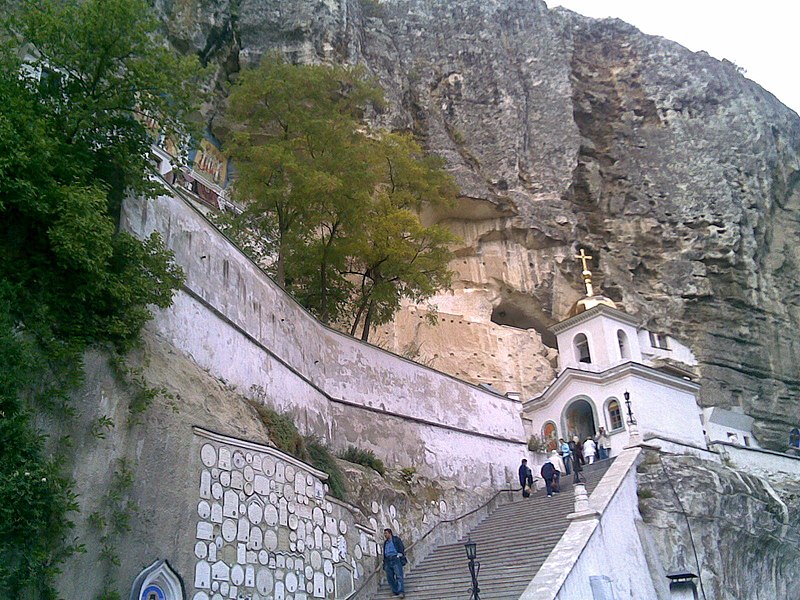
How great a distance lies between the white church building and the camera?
22.3 m

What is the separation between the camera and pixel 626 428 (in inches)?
853

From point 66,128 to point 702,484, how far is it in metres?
16.1

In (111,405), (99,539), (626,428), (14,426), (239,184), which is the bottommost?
(99,539)

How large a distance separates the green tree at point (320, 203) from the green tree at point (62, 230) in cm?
726

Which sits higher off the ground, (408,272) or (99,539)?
(408,272)

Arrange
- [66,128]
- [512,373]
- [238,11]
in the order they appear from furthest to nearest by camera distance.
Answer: [238,11]
[512,373]
[66,128]

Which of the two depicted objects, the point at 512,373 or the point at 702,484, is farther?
the point at 512,373

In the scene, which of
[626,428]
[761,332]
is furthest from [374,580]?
[761,332]

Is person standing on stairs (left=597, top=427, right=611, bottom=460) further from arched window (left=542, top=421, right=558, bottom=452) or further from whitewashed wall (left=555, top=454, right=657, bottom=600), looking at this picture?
whitewashed wall (left=555, top=454, right=657, bottom=600)

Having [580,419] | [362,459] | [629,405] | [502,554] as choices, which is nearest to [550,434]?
[580,419]

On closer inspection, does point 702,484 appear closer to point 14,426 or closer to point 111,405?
point 111,405

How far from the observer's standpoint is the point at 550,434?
2391cm

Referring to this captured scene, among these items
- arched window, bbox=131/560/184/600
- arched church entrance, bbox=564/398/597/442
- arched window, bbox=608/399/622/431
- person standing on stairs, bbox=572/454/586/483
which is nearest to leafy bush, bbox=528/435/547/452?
arched church entrance, bbox=564/398/597/442

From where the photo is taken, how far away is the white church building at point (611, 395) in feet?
73.3
